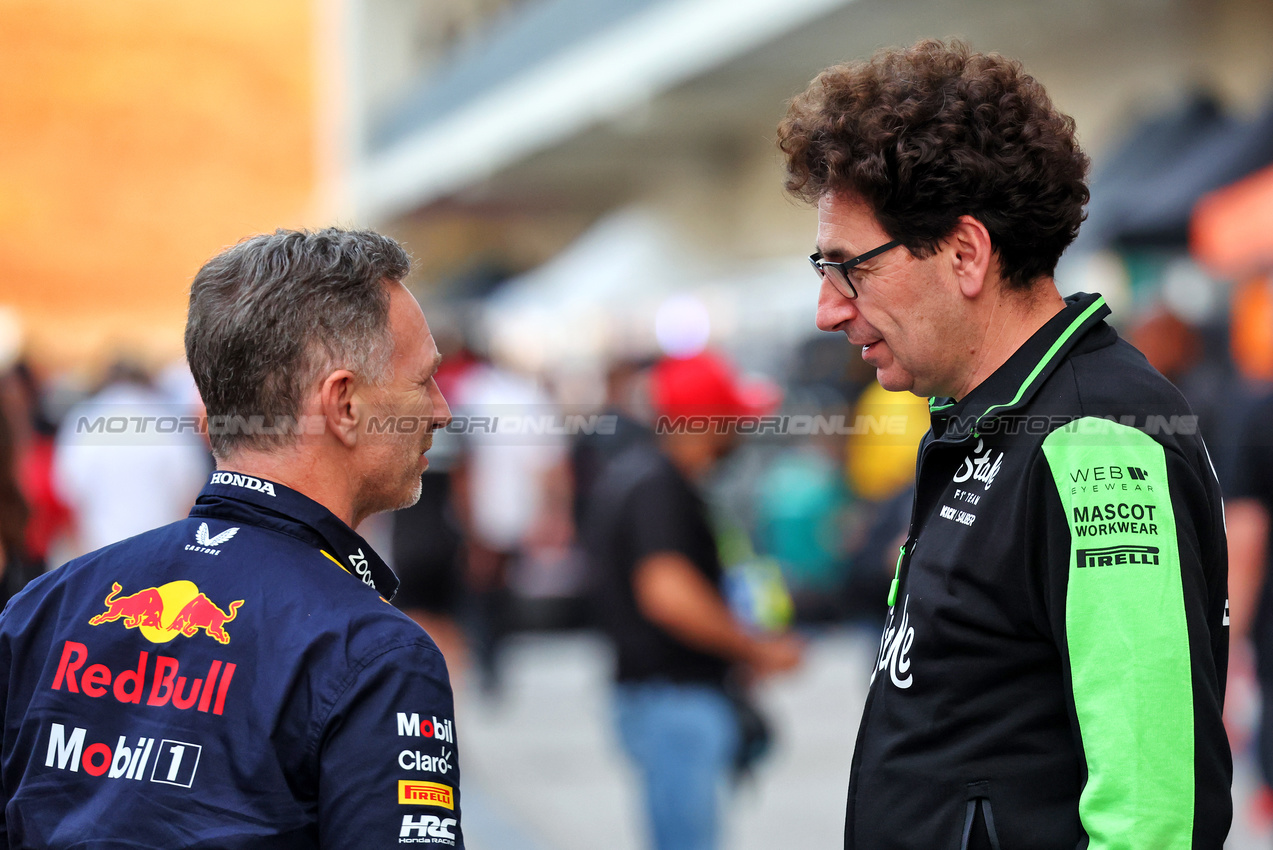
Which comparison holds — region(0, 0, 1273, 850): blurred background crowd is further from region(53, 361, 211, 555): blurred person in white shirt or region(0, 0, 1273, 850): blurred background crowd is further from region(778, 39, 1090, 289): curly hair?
region(778, 39, 1090, 289): curly hair

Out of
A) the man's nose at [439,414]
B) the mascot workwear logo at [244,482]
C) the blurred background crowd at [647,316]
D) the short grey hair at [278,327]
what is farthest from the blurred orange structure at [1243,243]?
the mascot workwear logo at [244,482]

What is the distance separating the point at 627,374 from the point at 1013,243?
5742 mm

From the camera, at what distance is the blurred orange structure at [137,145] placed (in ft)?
180

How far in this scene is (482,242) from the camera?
33.0 metres

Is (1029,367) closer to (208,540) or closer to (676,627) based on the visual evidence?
(208,540)

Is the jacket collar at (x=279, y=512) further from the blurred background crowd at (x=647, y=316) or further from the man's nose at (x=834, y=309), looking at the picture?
the man's nose at (x=834, y=309)

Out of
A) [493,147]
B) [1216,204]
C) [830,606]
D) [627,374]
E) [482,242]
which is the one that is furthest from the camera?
[482,242]

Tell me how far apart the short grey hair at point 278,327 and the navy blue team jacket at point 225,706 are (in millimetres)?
144

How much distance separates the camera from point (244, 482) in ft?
6.03

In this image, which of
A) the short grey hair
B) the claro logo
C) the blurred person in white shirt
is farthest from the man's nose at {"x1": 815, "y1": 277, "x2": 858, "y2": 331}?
the blurred person in white shirt

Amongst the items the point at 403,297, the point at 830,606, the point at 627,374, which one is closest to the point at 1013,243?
the point at 403,297

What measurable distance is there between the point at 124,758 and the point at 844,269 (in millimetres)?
1267

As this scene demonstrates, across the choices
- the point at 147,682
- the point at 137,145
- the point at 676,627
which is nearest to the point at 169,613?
the point at 147,682

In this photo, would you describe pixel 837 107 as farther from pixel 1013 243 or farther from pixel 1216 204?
pixel 1216 204
